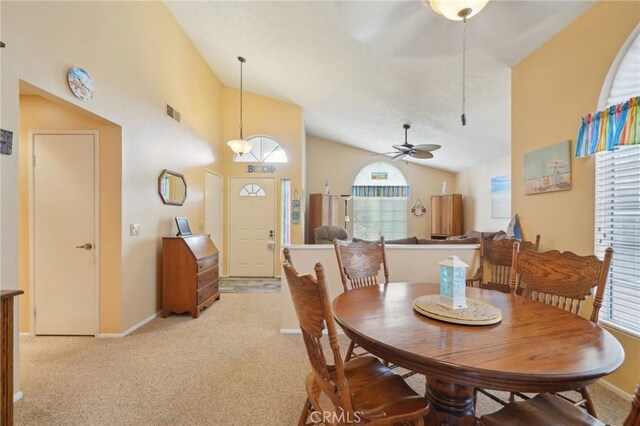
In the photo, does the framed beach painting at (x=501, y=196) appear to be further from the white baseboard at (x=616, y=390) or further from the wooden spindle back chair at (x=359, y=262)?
the wooden spindle back chair at (x=359, y=262)

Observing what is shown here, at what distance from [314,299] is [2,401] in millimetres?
1801

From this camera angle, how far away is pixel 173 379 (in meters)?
2.09

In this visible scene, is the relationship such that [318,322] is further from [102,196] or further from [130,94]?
[130,94]

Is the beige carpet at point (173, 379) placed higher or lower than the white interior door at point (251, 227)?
lower

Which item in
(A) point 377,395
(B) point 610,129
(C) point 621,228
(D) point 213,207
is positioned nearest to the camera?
(A) point 377,395

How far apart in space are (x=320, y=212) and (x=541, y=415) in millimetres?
5713

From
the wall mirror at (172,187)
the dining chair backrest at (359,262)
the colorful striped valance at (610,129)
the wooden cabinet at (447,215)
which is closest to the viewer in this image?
the colorful striped valance at (610,129)

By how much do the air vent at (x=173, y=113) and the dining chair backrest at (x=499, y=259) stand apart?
4.12m

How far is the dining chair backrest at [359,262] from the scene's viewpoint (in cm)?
206

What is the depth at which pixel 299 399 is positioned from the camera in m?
1.86

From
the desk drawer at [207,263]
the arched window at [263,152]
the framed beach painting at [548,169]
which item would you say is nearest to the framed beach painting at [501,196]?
the framed beach painting at [548,169]

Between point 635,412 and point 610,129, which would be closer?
point 635,412

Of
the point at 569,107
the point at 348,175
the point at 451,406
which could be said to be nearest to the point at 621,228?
the point at 569,107

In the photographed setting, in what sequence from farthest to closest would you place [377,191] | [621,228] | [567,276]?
[377,191], [621,228], [567,276]
